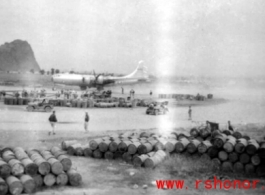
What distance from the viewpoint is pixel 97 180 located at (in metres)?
10.3

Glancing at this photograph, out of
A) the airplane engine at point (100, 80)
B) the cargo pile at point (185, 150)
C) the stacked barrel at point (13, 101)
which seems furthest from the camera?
the airplane engine at point (100, 80)

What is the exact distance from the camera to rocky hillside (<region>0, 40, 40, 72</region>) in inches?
6491

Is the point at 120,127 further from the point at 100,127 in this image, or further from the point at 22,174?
the point at 22,174

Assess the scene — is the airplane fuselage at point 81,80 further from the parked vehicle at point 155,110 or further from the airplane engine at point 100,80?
the parked vehicle at point 155,110

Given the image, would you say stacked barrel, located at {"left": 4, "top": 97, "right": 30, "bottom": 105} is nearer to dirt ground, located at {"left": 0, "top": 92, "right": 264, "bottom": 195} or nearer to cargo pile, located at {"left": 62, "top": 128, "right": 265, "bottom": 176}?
dirt ground, located at {"left": 0, "top": 92, "right": 264, "bottom": 195}

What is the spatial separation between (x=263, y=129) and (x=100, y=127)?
1345 centimetres

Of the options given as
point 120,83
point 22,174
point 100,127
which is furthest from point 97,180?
point 120,83

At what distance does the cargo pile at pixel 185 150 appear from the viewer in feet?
37.8

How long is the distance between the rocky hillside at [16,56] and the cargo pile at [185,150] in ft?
541

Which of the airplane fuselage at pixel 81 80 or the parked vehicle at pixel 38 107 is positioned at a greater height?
the airplane fuselage at pixel 81 80

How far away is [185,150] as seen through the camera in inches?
506

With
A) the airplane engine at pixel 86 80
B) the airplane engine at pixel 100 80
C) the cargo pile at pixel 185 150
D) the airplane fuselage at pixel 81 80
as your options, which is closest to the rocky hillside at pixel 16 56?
the airplane fuselage at pixel 81 80

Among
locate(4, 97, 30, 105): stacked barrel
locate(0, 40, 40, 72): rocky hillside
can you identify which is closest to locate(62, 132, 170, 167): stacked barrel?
locate(4, 97, 30, 105): stacked barrel

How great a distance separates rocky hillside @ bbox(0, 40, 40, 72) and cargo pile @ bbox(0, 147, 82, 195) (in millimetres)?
166775
